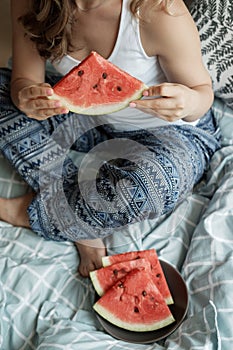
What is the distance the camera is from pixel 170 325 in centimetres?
122

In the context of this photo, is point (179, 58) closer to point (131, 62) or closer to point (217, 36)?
point (131, 62)

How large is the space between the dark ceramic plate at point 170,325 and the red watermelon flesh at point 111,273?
7cm

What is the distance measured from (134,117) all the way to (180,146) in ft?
0.44

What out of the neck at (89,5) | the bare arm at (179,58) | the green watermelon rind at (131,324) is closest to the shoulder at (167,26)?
the bare arm at (179,58)

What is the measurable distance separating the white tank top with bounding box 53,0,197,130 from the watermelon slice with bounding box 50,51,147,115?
161mm

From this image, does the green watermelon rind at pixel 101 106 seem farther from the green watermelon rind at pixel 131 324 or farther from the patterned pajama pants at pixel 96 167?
the green watermelon rind at pixel 131 324

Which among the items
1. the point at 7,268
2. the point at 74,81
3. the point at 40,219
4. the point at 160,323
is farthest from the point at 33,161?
the point at 160,323

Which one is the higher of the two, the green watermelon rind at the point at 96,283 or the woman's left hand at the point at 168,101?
the woman's left hand at the point at 168,101

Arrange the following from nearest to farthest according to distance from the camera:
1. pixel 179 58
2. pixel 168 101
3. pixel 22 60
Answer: pixel 168 101, pixel 179 58, pixel 22 60

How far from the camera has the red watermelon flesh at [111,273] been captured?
1.27 metres

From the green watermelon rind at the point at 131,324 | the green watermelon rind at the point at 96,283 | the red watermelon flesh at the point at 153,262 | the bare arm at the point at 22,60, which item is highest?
the bare arm at the point at 22,60

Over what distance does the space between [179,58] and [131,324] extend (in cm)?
59

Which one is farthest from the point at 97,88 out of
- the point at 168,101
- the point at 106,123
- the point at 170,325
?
the point at 170,325

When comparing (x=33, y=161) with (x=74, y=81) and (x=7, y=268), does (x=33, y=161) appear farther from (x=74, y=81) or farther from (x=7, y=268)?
(x=74, y=81)
